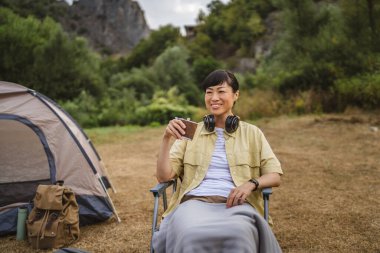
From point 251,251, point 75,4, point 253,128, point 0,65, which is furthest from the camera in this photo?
point 75,4

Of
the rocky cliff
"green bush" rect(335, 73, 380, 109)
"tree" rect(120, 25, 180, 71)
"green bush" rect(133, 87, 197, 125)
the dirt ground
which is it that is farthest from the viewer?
the rocky cliff

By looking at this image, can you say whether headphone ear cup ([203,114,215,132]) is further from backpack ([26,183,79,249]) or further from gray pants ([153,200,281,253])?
backpack ([26,183,79,249])

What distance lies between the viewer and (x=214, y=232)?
2.11 meters

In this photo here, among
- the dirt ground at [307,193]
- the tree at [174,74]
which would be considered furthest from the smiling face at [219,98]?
the tree at [174,74]

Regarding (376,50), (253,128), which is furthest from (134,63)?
(253,128)

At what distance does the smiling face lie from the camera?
282cm

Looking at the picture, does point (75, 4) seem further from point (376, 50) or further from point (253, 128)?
point (253, 128)

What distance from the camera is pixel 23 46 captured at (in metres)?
21.8

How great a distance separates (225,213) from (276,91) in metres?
14.4

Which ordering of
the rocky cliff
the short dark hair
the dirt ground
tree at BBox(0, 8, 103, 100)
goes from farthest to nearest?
1. the rocky cliff
2. tree at BBox(0, 8, 103, 100)
3. the dirt ground
4. the short dark hair

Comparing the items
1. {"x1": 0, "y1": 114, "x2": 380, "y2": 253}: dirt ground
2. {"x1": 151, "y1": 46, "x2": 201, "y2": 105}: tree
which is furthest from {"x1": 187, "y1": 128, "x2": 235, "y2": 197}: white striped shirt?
{"x1": 151, "y1": 46, "x2": 201, "y2": 105}: tree

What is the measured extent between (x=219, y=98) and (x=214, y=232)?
110 centimetres

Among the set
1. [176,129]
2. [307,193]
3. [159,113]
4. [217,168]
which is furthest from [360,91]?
[176,129]

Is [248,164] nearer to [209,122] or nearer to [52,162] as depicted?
[209,122]
